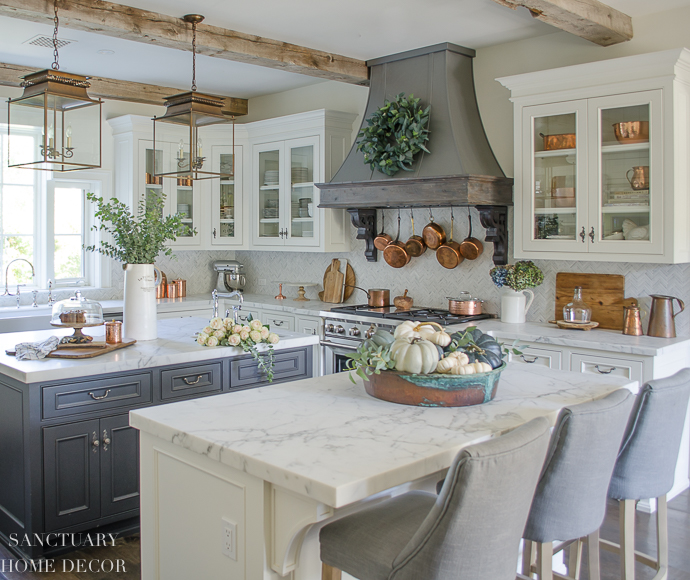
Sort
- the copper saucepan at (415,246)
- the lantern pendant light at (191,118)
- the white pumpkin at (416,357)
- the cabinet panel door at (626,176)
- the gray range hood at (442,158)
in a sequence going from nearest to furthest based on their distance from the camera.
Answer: the white pumpkin at (416,357), the lantern pendant light at (191,118), the cabinet panel door at (626,176), the gray range hood at (442,158), the copper saucepan at (415,246)

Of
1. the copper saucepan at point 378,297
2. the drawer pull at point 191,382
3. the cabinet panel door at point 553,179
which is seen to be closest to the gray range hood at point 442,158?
the cabinet panel door at point 553,179

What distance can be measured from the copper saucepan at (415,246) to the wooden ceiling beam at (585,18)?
1866 millimetres

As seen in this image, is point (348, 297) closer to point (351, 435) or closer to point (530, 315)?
point (530, 315)

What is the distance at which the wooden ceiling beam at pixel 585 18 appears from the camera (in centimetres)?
348

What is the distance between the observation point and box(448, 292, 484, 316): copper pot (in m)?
4.73

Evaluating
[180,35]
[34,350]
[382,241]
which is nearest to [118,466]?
[34,350]

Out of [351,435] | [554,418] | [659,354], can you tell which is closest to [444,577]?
[351,435]

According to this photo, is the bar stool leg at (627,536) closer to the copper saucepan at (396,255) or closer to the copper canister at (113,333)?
the copper canister at (113,333)

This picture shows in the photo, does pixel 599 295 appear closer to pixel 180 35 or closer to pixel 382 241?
pixel 382 241

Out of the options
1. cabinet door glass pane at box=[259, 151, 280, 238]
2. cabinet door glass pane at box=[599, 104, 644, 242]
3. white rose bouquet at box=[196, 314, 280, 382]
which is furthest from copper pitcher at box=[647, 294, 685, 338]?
cabinet door glass pane at box=[259, 151, 280, 238]

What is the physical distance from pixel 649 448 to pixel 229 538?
140 cm

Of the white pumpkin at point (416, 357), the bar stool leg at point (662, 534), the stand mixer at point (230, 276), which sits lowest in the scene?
the bar stool leg at point (662, 534)

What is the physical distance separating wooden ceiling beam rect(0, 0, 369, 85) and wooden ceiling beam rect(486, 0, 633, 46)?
1.70m

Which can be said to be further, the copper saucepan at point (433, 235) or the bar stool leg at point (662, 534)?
the copper saucepan at point (433, 235)
